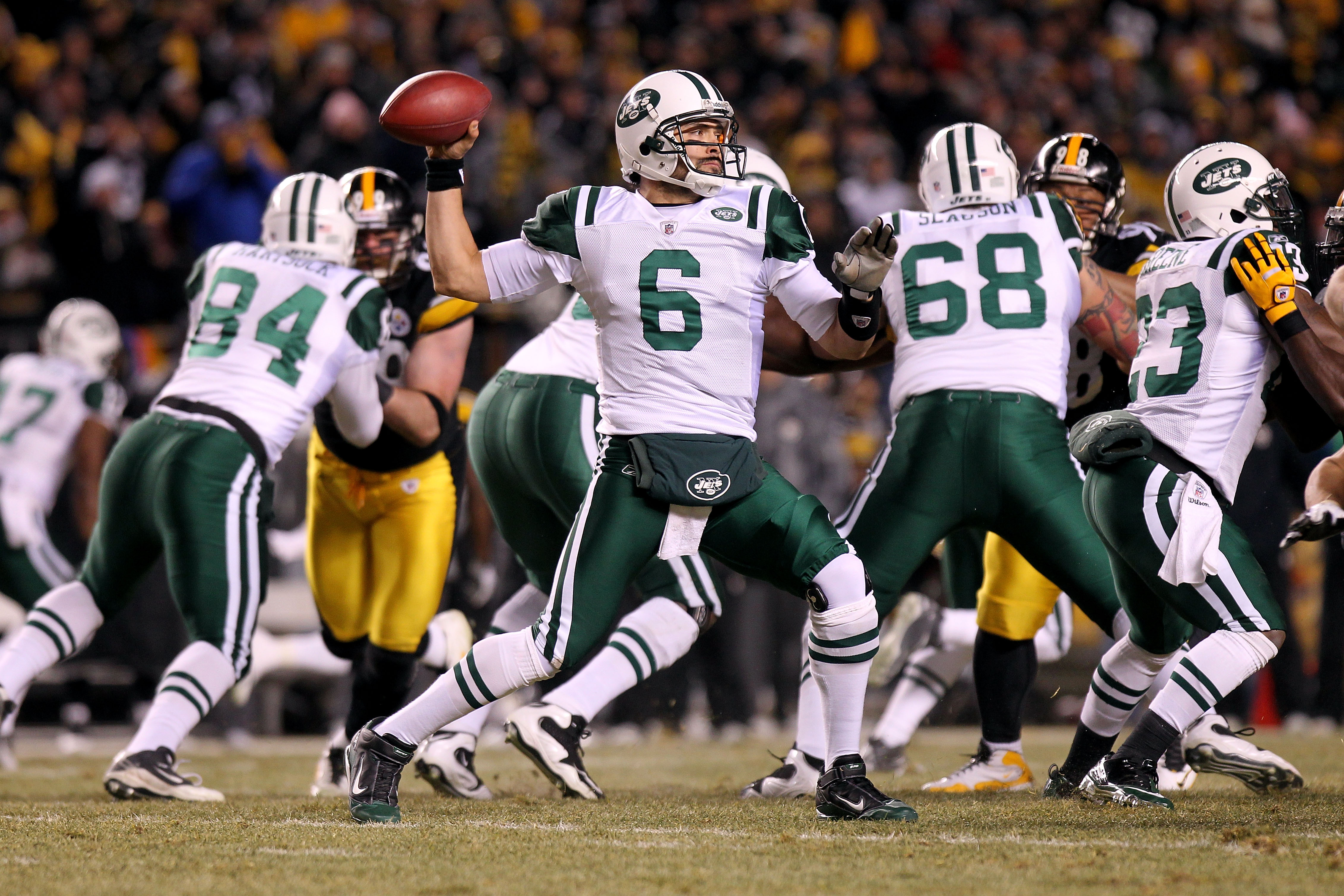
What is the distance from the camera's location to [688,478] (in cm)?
369

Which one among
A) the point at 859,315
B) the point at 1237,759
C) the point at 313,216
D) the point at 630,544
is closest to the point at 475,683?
the point at 630,544

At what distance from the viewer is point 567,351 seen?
197 inches

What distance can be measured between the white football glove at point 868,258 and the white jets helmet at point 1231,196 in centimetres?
108

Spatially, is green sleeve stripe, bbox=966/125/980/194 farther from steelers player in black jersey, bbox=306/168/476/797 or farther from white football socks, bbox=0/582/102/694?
white football socks, bbox=0/582/102/694

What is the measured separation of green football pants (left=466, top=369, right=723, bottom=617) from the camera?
4.81 m

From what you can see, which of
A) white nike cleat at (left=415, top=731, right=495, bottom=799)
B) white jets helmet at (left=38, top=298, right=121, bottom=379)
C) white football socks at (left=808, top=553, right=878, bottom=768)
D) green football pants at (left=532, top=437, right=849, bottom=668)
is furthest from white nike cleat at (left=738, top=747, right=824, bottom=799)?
white jets helmet at (left=38, top=298, right=121, bottom=379)

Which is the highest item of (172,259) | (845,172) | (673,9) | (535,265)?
(673,9)

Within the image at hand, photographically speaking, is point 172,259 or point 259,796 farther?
point 172,259

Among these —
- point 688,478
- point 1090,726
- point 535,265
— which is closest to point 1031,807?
point 1090,726

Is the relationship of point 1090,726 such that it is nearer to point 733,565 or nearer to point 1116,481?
point 1116,481

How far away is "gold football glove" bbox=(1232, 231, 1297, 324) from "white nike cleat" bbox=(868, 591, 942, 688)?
7.86 feet

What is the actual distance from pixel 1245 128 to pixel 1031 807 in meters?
7.36

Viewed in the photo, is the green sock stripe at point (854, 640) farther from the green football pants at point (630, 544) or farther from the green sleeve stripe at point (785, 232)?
the green sleeve stripe at point (785, 232)

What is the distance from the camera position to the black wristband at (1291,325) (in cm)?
385
